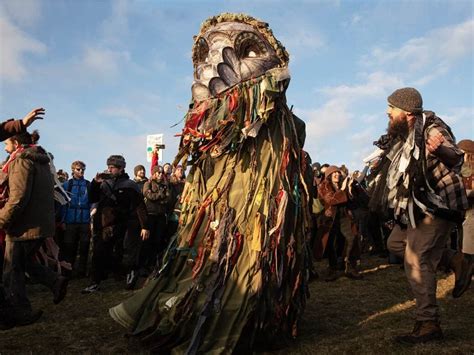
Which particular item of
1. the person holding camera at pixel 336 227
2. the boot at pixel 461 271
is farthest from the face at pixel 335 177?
the boot at pixel 461 271

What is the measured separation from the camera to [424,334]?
3986 millimetres

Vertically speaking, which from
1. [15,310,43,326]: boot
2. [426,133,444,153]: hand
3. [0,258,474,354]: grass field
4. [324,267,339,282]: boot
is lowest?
[0,258,474,354]: grass field

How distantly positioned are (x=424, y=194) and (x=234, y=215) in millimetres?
1608

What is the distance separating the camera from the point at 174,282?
13.8 ft

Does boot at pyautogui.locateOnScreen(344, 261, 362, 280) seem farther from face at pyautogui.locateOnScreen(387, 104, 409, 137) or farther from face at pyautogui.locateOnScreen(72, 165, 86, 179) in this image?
face at pyautogui.locateOnScreen(72, 165, 86, 179)

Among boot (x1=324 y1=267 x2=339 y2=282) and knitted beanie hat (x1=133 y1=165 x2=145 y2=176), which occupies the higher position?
knitted beanie hat (x1=133 y1=165 x2=145 y2=176)

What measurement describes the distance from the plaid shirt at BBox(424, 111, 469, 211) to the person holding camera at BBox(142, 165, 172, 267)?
18.6 ft

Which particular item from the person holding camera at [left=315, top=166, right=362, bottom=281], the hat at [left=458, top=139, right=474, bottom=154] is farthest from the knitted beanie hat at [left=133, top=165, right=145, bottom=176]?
the hat at [left=458, top=139, right=474, bottom=154]

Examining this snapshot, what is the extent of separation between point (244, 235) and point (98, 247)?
4.02 metres

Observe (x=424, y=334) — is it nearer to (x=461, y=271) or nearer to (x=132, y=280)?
(x=461, y=271)

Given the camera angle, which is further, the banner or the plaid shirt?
the banner

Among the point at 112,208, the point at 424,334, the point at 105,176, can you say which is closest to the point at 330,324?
the point at 424,334

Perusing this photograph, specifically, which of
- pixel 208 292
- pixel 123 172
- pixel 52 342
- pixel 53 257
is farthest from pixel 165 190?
pixel 208 292

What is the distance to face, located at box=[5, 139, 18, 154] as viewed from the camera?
17.7 feet
